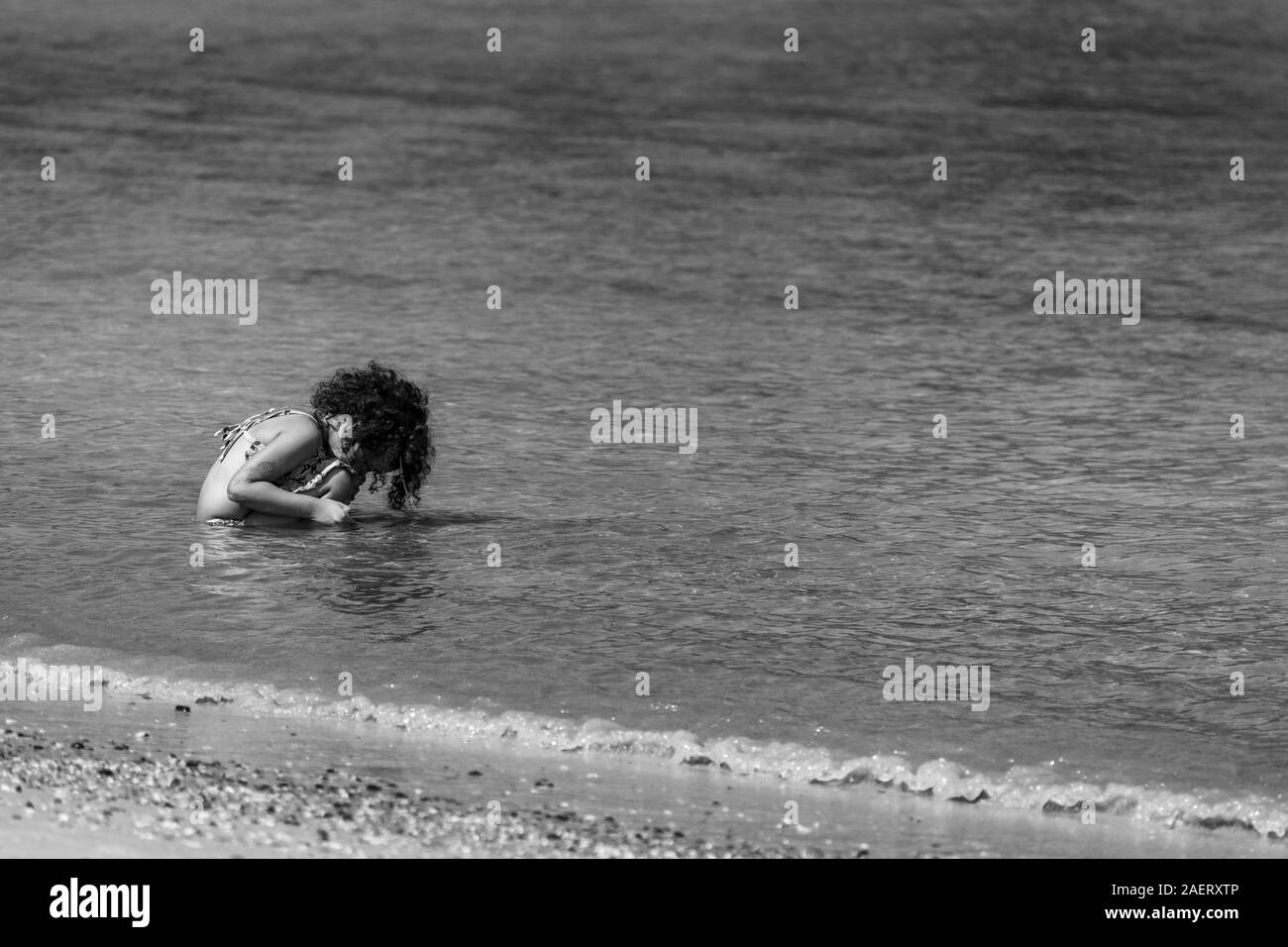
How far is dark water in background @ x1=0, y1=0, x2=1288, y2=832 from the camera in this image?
24.0 ft

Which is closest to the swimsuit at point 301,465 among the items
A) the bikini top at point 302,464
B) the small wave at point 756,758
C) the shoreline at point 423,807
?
the bikini top at point 302,464

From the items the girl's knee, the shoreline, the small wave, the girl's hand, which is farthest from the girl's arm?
the shoreline

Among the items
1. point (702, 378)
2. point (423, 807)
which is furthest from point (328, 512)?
point (702, 378)

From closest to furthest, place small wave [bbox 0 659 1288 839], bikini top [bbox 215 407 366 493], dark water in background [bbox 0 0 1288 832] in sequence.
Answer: small wave [bbox 0 659 1288 839] < dark water in background [bbox 0 0 1288 832] < bikini top [bbox 215 407 366 493]

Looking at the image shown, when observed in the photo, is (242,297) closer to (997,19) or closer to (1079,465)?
(1079,465)

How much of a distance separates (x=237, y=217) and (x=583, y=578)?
30.6 ft

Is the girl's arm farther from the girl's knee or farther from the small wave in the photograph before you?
the small wave

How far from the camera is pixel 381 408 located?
8695 millimetres

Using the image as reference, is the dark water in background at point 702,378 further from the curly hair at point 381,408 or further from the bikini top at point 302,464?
the curly hair at point 381,408

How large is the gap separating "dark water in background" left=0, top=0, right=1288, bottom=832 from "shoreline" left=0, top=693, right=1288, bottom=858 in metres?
0.28

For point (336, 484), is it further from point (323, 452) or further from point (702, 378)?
point (702, 378)

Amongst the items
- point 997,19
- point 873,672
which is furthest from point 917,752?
point 997,19

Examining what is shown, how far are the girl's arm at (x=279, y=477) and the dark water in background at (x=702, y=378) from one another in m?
0.19

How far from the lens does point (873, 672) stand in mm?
7348
